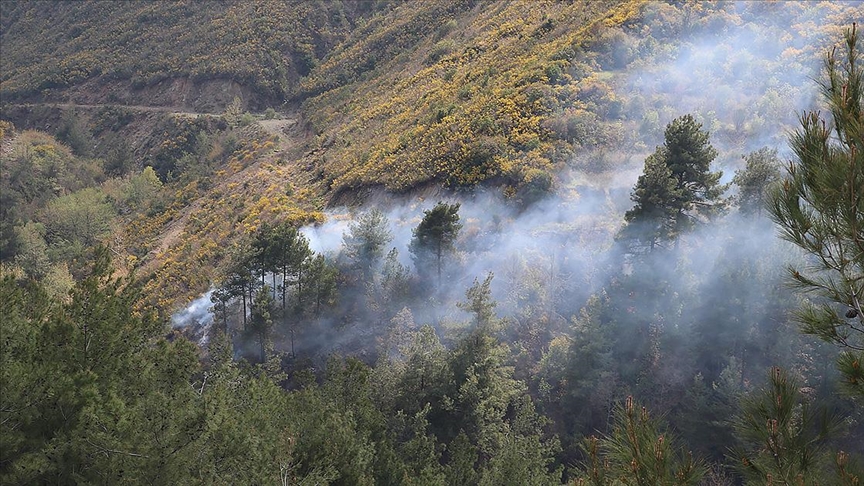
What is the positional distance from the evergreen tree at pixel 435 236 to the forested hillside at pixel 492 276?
0.13 meters

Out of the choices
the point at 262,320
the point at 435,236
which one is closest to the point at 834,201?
the point at 435,236

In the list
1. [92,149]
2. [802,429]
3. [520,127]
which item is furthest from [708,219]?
[92,149]

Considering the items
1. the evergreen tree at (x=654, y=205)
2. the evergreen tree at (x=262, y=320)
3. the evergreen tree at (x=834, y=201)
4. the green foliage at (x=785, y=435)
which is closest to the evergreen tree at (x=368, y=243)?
the evergreen tree at (x=262, y=320)

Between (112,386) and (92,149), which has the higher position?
(92,149)

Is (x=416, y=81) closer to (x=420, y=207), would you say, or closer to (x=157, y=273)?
(x=420, y=207)

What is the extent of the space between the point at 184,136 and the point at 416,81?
1094 inches

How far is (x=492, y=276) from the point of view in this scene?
18.8 meters

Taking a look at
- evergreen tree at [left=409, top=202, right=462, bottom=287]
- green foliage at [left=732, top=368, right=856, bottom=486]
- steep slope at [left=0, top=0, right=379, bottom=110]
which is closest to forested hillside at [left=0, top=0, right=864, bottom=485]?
green foliage at [left=732, top=368, right=856, bottom=486]

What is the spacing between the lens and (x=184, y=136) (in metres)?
59.2

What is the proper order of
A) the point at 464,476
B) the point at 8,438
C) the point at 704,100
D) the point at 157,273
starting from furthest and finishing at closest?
the point at 157,273
the point at 704,100
the point at 464,476
the point at 8,438

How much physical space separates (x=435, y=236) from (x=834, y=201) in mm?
17623

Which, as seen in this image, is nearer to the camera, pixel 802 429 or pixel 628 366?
pixel 802 429

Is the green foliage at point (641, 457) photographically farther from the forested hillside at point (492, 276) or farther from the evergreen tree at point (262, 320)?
the evergreen tree at point (262, 320)

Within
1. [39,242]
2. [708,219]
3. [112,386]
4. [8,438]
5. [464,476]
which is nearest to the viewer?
[8,438]
